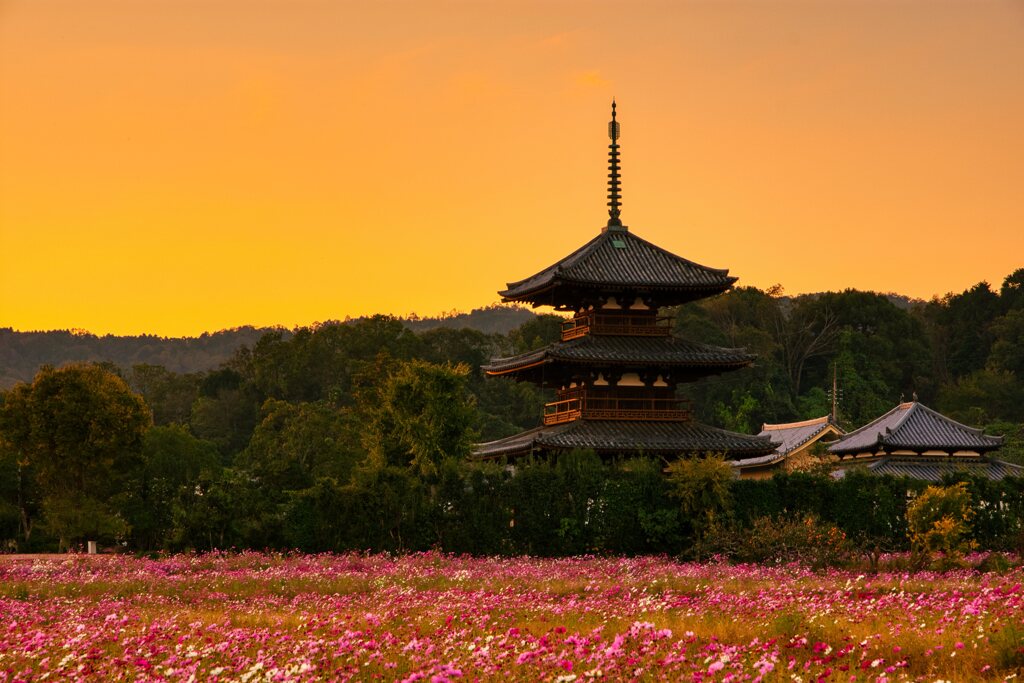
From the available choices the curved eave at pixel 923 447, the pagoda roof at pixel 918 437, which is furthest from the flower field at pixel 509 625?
the pagoda roof at pixel 918 437

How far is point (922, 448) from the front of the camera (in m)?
61.5

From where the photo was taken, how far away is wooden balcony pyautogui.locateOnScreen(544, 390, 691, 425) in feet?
147

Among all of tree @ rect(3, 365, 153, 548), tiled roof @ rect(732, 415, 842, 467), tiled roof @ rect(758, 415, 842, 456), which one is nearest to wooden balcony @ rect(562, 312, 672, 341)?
tree @ rect(3, 365, 153, 548)

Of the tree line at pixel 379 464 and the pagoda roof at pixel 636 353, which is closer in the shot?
the tree line at pixel 379 464

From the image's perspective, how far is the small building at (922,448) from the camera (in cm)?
6116

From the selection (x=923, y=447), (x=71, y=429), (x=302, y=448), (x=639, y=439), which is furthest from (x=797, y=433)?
(x=71, y=429)

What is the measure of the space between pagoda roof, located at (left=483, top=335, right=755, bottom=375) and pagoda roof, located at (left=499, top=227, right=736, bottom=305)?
1.90m

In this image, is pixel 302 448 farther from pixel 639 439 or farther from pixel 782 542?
pixel 782 542

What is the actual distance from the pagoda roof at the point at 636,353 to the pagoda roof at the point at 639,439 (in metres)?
2.17

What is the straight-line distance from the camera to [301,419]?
78.9 metres

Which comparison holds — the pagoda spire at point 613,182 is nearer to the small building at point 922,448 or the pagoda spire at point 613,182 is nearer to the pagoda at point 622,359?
the pagoda at point 622,359

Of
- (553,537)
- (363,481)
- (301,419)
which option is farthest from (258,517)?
(301,419)

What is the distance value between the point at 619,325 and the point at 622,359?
99.0 inches

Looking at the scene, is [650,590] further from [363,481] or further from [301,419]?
[301,419]
